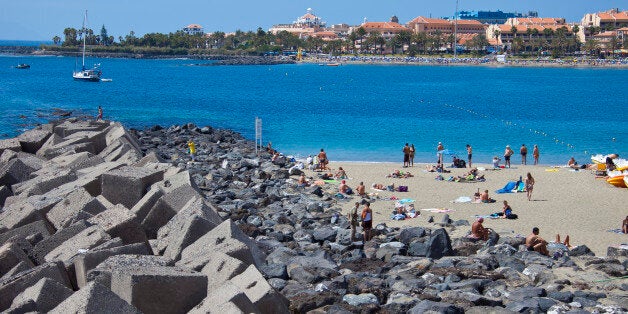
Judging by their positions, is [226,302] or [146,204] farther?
[146,204]

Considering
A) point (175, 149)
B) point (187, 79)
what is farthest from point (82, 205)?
point (187, 79)

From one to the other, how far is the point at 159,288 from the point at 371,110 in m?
51.9

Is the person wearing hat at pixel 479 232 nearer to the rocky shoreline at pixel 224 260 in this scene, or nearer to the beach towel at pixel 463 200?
the rocky shoreline at pixel 224 260

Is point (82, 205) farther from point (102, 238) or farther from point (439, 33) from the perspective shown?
point (439, 33)

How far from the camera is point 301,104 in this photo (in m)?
64.8

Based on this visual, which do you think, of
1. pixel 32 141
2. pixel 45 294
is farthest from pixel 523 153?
pixel 45 294

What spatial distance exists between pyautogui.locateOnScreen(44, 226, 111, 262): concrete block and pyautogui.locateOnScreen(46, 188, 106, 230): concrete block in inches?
45.7

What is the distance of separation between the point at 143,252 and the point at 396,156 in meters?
25.3

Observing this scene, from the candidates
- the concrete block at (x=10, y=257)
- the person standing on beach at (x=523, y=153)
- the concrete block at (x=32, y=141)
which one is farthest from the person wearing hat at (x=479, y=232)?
the person standing on beach at (x=523, y=153)

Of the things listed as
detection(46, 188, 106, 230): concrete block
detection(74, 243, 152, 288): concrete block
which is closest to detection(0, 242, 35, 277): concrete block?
detection(74, 243, 152, 288): concrete block

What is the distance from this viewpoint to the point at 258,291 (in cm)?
805

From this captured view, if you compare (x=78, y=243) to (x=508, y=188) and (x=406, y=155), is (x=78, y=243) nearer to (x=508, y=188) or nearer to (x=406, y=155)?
(x=508, y=188)

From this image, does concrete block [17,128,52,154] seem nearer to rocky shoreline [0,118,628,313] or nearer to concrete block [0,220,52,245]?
rocky shoreline [0,118,628,313]

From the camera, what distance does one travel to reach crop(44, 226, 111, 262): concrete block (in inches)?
372
